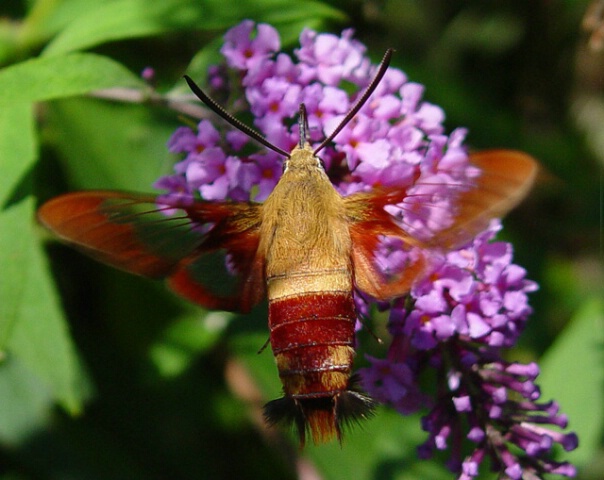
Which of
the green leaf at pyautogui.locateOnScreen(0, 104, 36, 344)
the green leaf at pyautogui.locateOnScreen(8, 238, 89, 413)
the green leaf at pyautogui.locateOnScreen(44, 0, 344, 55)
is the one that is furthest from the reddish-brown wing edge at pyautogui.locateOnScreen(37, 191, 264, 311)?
the green leaf at pyautogui.locateOnScreen(44, 0, 344, 55)

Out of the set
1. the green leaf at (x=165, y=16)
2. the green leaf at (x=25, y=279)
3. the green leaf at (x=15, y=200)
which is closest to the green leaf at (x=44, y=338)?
the green leaf at (x=25, y=279)

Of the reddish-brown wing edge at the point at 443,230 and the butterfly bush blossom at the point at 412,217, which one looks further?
the butterfly bush blossom at the point at 412,217

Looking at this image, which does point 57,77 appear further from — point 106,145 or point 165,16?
point 106,145

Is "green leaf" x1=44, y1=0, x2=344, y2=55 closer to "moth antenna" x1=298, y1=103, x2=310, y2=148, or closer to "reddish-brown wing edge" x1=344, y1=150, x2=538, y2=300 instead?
"moth antenna" x1=298, y1=103, x2=310, y2=148

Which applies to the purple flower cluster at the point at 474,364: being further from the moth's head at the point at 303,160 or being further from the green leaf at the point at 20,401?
the green leaf at the point at 20,401

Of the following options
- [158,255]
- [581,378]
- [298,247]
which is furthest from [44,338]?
[581,378]
